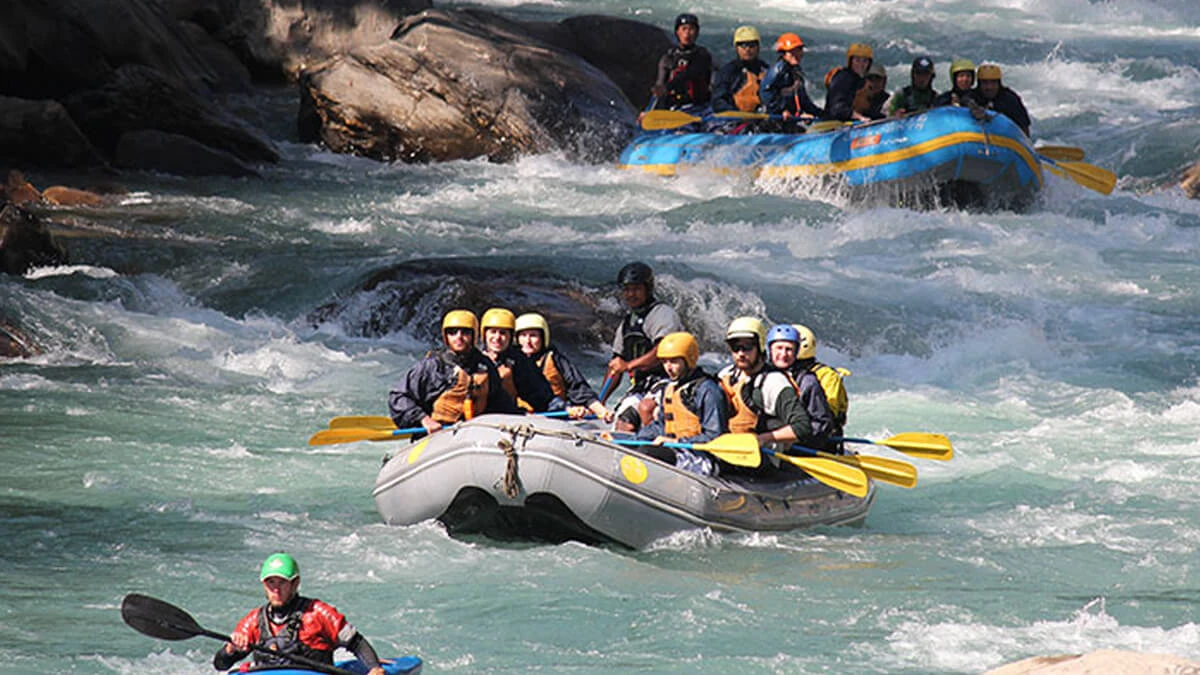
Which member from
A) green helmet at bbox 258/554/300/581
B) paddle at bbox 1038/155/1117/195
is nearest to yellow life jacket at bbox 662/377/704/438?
green helmet at bbox 258/554/300/581

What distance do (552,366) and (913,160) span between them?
7.88m

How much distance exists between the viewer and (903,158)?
625 inches

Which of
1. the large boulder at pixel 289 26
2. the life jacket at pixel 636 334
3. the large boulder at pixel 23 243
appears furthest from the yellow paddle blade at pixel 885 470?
the large boulder at pixel 289 26

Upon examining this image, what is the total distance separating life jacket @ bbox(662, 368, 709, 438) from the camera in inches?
312

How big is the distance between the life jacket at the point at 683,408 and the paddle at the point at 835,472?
1.15 ft

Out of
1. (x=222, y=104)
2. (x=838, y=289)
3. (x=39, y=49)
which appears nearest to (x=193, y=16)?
(x=222, y=104)

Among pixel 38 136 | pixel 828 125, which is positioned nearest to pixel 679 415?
pixel 828 125

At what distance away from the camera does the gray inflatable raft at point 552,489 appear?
7.48 metres

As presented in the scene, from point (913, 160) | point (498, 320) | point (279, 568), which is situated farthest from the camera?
point (913, 160)

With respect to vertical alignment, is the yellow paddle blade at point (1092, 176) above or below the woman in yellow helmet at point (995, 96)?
below

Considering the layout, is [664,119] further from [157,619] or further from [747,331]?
[157,619]

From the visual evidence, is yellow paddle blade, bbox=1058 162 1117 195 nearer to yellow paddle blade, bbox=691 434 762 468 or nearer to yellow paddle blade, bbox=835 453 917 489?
yellow paddle blade, bbox=835 453 917 489

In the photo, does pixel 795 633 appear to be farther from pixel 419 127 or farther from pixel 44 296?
pixel 419 127

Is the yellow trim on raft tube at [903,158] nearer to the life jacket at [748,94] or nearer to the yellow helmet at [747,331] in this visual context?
the life jacket at [748,94]
